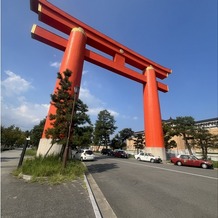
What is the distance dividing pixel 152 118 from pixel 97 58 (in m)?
12.7

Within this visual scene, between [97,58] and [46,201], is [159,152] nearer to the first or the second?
[97,58]

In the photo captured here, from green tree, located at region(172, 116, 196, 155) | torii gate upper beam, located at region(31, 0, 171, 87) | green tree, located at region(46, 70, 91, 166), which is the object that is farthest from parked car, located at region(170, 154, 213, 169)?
green tree, located at region(46, 70, 91, 166)

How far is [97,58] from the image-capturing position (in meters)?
25.4

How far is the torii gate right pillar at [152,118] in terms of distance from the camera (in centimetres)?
2841

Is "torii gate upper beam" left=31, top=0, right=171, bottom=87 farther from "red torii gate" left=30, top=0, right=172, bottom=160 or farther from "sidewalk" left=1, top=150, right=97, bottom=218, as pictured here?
"sidewalk" left=1, top=150, right=97, bottom=218

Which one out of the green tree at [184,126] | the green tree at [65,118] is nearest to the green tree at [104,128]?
the green tree at [184,126]

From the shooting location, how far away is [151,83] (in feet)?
101

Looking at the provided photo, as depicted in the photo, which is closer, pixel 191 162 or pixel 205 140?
pixel 191 162

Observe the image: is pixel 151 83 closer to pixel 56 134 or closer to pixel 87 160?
pixel 87 160

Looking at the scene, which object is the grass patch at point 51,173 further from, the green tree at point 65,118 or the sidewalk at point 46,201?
the green tree at point 65,118

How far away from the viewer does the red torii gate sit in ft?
69.1

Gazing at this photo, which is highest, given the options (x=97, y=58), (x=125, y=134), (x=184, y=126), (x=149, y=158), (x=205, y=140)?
(x=97, y=58)

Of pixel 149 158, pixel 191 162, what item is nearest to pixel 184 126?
pixel 149 158

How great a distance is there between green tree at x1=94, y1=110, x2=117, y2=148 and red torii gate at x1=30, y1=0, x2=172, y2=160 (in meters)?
24.0
